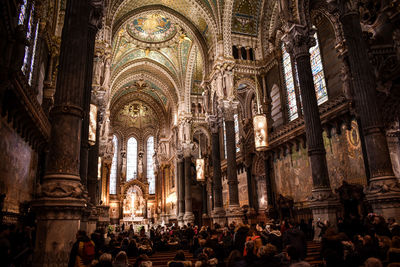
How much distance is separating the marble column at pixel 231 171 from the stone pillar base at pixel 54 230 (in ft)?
37.1

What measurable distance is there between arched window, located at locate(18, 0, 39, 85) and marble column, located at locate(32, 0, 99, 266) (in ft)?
16.2

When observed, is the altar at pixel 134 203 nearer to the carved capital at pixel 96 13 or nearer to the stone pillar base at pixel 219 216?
the stone pillar base at pixel 219 216

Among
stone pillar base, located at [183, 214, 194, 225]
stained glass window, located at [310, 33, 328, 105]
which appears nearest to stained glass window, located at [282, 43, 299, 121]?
stained glass window, located at [310, 33, 328, 105]

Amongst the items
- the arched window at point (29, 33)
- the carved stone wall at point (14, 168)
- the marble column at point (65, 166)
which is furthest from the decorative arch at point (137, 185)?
the marble column at point (65, 166)

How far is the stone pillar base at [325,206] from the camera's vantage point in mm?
8867

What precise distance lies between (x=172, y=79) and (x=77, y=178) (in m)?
22.5

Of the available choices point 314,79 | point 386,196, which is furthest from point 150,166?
point 386,196

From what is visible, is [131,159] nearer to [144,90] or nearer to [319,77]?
[144,90]

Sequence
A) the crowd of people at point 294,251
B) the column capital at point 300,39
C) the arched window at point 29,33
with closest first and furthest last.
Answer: the crowd of people at point 294,251 → the arched window at point 29,33 → the column capital at point 300,39

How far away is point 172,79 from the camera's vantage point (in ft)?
89.0

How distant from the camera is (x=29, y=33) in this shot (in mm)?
10797

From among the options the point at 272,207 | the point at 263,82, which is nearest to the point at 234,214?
the point at 272,207

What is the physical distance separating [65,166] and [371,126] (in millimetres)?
7547

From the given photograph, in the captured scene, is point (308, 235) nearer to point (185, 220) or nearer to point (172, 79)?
point (185, 220)
